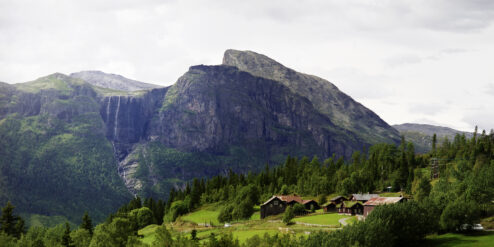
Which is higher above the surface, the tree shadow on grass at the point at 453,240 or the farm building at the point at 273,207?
the tree shadow on grass at the point at 453,240

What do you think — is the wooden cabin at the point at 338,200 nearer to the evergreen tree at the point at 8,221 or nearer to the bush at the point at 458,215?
the bush at the point at 458,215

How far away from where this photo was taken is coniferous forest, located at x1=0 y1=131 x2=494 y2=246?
Answer: 71.9m

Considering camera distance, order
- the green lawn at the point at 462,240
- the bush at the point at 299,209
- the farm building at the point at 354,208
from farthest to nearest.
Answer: the bush at the point at 299,209, the farm building at the point at 354,208, the green lawn at the point at 462,240

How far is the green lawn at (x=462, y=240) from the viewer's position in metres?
74.9

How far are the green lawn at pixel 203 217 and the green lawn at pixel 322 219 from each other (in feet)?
97.6

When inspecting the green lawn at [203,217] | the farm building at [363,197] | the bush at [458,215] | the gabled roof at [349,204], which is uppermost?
the bush at [458,215]

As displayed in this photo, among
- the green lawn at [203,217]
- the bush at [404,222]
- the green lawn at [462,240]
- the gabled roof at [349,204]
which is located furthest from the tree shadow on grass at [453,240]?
the green lawn at [203,217]

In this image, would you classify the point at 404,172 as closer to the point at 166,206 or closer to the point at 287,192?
the point at 287,192

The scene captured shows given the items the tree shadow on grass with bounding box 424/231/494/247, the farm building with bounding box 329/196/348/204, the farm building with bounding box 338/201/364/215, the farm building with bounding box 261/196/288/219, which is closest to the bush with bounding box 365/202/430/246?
the tree shadow on grass with bounding box 424/231/494/247

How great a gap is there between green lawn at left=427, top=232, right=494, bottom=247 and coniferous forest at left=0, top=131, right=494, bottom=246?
5.95 ft

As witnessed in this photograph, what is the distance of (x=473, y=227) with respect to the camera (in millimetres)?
86500

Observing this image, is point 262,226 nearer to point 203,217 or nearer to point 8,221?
point 203,217

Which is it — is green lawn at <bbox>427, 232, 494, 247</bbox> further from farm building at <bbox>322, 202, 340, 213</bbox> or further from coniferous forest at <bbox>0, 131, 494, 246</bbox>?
farm building at <bbox>322, 202, 340, 213</bbox>

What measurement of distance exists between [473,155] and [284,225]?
93.9m
